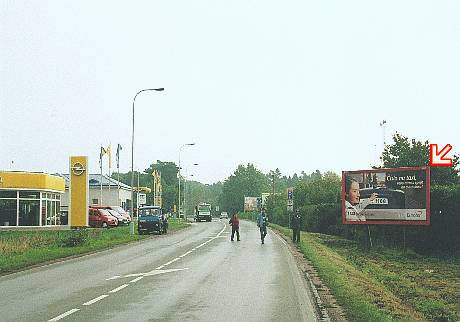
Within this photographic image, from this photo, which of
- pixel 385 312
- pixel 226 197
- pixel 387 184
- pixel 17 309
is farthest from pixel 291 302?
pixel 226 197

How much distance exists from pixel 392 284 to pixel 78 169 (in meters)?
34.6

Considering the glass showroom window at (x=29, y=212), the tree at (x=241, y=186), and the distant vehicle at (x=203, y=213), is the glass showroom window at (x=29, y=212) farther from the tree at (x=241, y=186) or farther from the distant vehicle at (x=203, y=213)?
the tree at (x=241, y=186)

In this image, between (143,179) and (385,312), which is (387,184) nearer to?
(385,312)

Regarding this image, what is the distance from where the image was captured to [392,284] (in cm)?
1958

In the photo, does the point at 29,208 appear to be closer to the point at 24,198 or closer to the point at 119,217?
the point at 24,198

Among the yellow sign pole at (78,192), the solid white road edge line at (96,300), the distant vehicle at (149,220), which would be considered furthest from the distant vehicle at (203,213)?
the solid white road edge line at (96,300)

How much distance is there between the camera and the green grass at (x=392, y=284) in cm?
1180

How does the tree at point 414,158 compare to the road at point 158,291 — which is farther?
the tree at point 414,158

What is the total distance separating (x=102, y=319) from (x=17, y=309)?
80.4 inches

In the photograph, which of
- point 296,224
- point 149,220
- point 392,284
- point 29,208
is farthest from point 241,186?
point 392,284

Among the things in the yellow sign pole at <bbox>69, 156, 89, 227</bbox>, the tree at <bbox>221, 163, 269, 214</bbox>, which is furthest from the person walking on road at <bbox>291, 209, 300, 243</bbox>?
the tree at <bbox>221, 163, 269, 214</bbox>

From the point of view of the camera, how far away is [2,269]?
18391mm

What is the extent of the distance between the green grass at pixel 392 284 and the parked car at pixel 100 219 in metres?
28.2

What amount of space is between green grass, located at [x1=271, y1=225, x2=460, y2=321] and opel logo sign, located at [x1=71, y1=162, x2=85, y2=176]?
23.1 m
